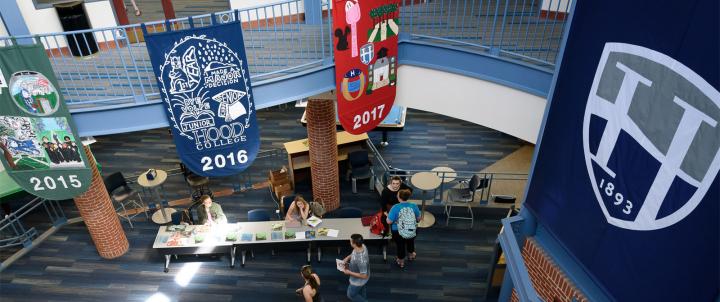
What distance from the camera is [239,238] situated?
834 cm

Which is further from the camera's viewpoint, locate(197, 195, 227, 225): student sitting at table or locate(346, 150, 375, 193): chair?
locate(346, 150, 375, 193): chair

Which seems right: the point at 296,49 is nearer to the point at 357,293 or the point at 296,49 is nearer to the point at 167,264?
the point at 357,293

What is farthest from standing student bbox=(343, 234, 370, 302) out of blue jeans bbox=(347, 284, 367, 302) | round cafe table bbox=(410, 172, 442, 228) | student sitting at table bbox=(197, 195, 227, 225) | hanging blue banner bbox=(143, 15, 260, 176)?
student sitting at table bbox=(197, 195, 227, 225)

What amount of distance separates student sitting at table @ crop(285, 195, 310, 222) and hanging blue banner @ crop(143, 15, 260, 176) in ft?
8.44

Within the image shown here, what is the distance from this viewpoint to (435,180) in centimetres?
924

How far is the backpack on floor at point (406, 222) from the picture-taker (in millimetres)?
7544

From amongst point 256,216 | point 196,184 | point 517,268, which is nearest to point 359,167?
point 256,216

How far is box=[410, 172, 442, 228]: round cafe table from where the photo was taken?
29.7 ft

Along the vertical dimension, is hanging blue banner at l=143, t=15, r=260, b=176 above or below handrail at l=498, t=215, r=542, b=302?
above

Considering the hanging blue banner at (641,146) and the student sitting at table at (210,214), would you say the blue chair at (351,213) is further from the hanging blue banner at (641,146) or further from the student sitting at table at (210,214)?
the hanging blue banner at (641,146)

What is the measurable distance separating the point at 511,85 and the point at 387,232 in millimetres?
3605

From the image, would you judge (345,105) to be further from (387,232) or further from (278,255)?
(278,255)

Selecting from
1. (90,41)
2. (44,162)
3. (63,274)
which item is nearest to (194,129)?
(44,162)

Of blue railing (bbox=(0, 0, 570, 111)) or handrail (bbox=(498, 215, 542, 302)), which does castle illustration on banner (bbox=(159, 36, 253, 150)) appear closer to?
blue railing (bbox=(0, 0, 570, 111))
